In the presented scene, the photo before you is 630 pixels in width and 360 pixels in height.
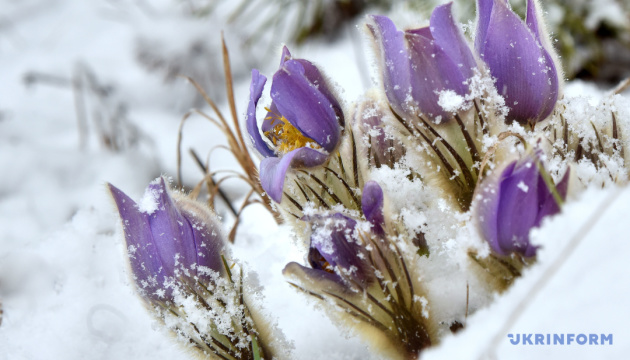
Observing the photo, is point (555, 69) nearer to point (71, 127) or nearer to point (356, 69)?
point (356, 69)

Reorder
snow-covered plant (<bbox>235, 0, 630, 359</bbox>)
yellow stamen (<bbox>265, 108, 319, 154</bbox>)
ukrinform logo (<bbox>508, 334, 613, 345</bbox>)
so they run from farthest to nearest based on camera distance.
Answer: yellow stamen (<bbox>265, 108, 319, 154</bbox>), snow-covered plant (<bbox>235, 0, 630, 359</bbox>), ukrinform logo (<bbox>508, 334, 613, 345</bbox>)

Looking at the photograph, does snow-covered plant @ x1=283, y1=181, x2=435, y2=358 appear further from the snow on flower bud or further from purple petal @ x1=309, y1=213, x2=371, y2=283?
the snow on flower bud

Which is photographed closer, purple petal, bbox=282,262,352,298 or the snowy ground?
the snowy ground

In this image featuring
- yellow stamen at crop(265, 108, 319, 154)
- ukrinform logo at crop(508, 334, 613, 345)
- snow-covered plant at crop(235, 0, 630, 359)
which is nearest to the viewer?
ukrinform logo at crop(508, 334, 613, 345)

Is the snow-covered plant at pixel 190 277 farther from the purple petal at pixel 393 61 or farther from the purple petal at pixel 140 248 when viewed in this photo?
the purple petal at pixel 393 61

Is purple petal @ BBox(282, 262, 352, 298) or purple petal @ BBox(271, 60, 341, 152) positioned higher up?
purple petal @ BBox(271, 60, 341, 152)

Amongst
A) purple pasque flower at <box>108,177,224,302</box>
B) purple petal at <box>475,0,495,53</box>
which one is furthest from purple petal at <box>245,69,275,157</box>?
purple petal at <box>475,0,495,53</box>
